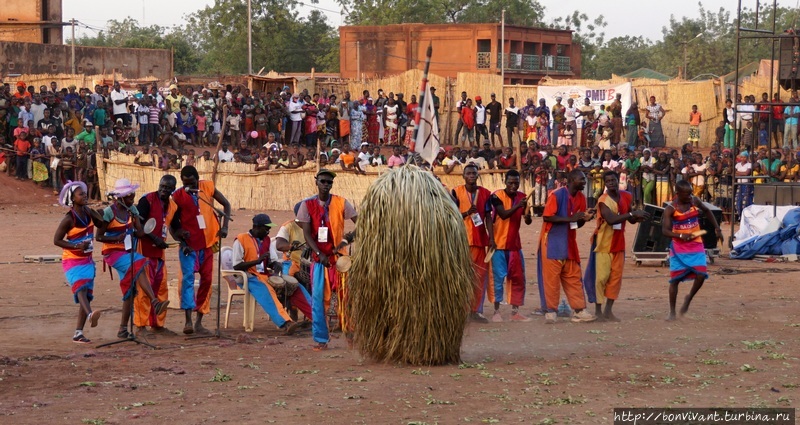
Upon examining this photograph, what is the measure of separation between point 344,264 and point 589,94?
2766cm

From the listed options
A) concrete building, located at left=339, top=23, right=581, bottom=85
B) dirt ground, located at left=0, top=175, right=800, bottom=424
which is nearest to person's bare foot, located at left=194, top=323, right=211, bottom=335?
dirt ground, located at left=0, top=175, right=800, bottom=424

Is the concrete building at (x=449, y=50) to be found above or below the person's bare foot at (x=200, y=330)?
above

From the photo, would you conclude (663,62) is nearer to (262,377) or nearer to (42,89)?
(42,89)

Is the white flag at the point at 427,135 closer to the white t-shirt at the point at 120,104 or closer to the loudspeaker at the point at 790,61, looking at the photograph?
the loudspeaker at the point at 790,61

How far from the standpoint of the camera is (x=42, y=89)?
2934 cm

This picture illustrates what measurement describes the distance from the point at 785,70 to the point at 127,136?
17644 mm

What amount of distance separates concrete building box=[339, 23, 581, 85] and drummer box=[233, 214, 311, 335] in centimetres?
4790

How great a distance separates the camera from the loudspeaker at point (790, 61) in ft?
60.2

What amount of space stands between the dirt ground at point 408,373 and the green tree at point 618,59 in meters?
80.0

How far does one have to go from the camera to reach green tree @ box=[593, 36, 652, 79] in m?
94.3

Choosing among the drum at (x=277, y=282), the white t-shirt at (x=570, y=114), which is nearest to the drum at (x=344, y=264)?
the drum at (x=277, y=282)

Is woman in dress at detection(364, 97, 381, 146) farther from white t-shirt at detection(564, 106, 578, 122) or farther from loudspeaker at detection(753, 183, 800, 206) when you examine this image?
loudspeaker at detection(753, 183, 800, 206)

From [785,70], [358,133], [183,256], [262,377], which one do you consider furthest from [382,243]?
[358,133]

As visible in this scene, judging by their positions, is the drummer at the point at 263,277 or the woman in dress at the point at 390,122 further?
the woman in dress at the point at 390,122
